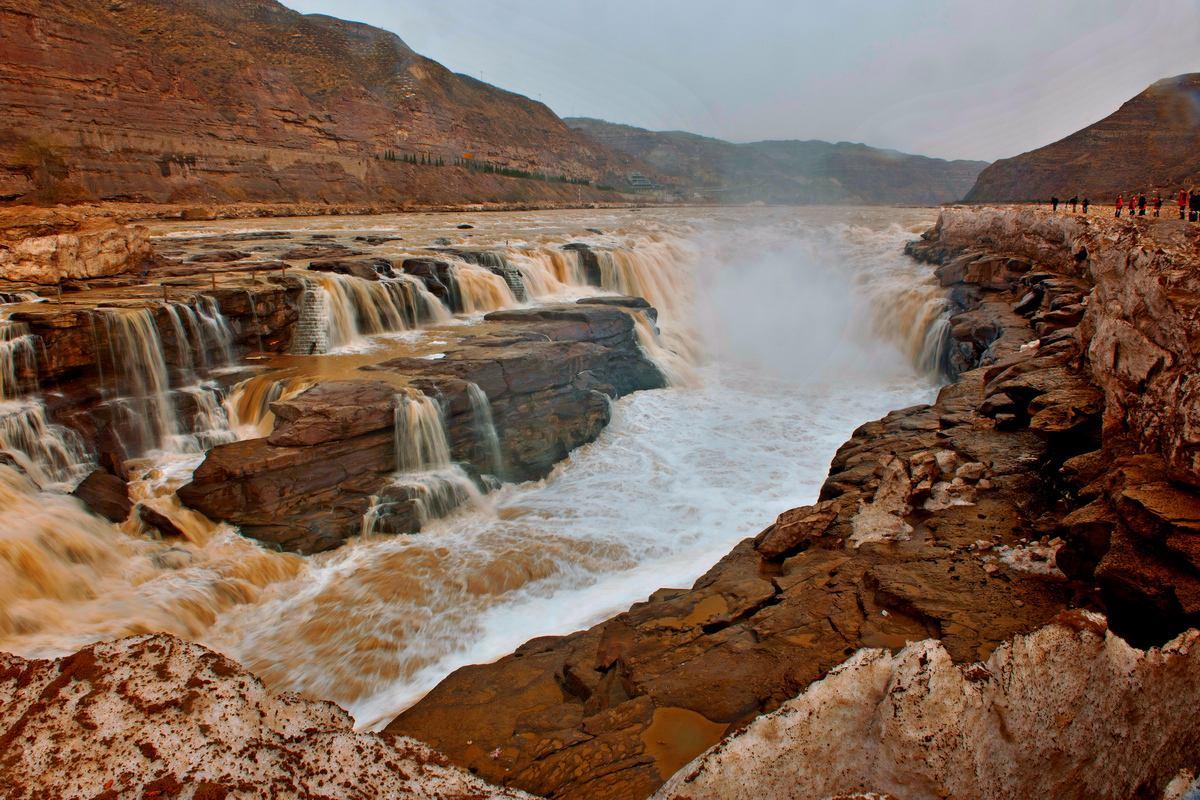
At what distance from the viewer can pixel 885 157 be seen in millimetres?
140125

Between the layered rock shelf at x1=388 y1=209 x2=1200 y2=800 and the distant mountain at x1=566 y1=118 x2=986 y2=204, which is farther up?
the distant mountain at x1=566 y1=118 x2=986 y2=204

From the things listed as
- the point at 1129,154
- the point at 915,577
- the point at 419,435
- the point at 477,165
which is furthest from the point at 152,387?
the point at 1129,154

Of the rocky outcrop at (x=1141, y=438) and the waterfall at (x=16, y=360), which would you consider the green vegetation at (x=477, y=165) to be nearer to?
the waterfall at (x=16, y=360)

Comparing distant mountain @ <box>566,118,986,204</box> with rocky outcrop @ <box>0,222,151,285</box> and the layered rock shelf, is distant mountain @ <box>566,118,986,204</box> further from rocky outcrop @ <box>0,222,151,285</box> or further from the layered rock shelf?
the layered rock shelf

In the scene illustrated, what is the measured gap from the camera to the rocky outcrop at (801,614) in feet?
11.4

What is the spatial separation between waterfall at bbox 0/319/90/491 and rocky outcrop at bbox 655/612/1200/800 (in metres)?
8.06

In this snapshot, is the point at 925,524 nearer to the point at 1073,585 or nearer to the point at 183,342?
the point at 1073,585

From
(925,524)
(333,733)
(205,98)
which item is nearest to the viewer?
(333,733)

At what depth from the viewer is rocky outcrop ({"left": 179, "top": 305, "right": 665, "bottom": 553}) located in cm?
761

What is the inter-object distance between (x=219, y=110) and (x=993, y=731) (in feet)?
167

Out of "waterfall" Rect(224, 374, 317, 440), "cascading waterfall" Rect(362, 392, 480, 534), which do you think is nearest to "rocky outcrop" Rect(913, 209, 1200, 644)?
"cascading waterfall" Rect(362, 392, 480, 534)

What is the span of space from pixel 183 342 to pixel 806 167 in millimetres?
137914

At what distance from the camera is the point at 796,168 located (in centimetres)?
13150

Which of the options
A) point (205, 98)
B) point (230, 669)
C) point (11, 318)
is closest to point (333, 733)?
point (230, 669)
